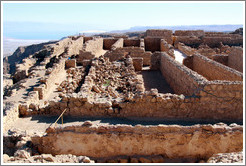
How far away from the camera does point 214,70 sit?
477 inches

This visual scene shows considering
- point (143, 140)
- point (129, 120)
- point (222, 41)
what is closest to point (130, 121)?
point (129, 120)

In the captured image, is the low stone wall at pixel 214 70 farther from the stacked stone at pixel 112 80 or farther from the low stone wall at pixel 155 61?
the stacked stone at pixel 112 80

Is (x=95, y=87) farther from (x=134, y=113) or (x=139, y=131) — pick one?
(x=139, y=131)

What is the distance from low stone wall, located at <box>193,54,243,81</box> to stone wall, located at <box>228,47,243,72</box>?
8.08 ft

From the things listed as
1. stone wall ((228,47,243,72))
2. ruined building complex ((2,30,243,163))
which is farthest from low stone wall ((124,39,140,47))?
ruined building complex ((2,30,243,163))

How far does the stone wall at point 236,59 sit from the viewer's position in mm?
14802

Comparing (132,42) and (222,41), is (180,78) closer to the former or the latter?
(132,42)

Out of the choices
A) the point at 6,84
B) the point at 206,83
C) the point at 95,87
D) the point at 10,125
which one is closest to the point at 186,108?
the point at 206,83

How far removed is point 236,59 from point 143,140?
1203cm

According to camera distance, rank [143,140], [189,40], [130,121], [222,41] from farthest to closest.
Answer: [189,40] < [222,41] < [130,121] < [143,140]

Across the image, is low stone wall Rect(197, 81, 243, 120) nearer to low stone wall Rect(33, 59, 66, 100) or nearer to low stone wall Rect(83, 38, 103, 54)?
low stone wall Rect(33, 59, 66, 100)

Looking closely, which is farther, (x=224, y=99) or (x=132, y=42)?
(x=132, y=42)

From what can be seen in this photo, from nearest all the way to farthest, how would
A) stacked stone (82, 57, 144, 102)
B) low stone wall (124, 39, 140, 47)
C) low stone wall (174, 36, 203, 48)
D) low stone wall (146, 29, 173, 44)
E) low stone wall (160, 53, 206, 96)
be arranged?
low stone wall (160, 53, 206, 96) < stacked stone (82, 57, 144, 102) < low stone wall (124, 39, 140, 47) < low stone wall (174, 36, 203, 48) < low stone wall (146, 29, 173, 44)

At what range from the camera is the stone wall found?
1480cm
